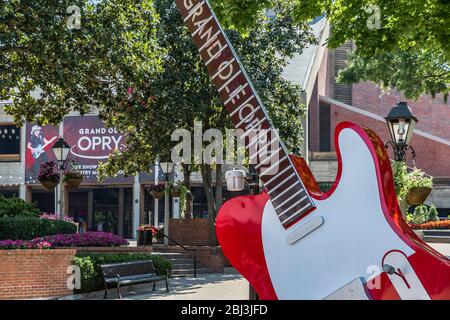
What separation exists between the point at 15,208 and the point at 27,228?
2173 mm

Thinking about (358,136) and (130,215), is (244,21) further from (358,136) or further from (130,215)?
(130,215)

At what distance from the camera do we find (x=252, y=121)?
273 inches

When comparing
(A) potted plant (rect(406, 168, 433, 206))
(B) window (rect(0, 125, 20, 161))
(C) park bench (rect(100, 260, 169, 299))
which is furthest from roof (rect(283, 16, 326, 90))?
(A) potted plant (rect(406, 168, 433, 206))

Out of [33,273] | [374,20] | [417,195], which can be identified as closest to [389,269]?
[417,195]

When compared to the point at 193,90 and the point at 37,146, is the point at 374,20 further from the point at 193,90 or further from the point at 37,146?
the point at 37,146

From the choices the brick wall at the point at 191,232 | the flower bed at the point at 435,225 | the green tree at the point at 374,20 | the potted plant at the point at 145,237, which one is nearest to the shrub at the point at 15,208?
the potted plant at the point at 145,237

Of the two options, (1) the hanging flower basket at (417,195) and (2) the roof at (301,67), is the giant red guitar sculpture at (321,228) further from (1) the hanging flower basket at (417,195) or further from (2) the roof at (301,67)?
(2) the roof at (301,67)

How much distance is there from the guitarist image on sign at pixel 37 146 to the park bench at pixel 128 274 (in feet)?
91.2

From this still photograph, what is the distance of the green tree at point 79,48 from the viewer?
13570 millimetres

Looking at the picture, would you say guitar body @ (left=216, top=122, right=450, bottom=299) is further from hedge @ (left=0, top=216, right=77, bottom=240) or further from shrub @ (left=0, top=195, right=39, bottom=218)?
shrub @ (left=0, top=195, right=39, bottom=218)

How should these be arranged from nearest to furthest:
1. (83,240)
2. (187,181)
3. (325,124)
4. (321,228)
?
1. (321,228)
2. (83,240)
3. (187,181)
4. (325,124)
